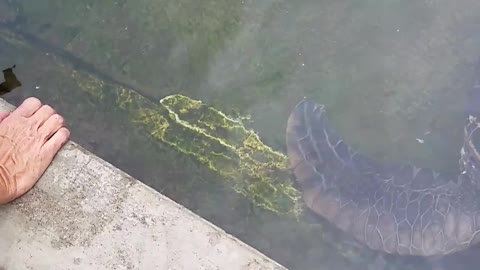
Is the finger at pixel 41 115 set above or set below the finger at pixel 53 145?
above

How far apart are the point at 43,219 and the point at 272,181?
42.5 inches

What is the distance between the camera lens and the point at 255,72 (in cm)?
298

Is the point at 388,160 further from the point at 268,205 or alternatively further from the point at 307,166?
the point at 268,205

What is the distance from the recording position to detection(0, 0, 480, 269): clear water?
2.79 metres

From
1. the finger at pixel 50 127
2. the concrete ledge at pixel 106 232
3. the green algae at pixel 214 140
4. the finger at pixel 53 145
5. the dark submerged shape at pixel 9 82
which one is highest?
the green algae at pixel 214 140

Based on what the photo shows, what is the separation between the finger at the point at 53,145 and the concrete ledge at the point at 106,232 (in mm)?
76

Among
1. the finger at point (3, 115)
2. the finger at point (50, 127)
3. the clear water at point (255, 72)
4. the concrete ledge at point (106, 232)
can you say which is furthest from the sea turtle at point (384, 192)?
the finger at point (3, 115)

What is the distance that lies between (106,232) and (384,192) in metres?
1.35

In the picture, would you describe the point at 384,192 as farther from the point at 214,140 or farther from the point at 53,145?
the point at 53,145

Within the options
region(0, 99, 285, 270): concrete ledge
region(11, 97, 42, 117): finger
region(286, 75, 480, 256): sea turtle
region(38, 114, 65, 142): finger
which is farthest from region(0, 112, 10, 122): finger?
region(286, 75, 480, 256): sea turtle

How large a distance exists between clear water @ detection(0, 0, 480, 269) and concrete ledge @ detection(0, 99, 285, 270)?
0.60 m

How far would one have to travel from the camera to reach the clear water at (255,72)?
2.79 m

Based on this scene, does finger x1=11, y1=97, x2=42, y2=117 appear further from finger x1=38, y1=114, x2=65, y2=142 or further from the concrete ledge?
the concrete ledge

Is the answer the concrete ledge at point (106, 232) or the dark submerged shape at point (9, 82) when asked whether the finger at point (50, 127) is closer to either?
the concrete ledge at point (106, 232)
